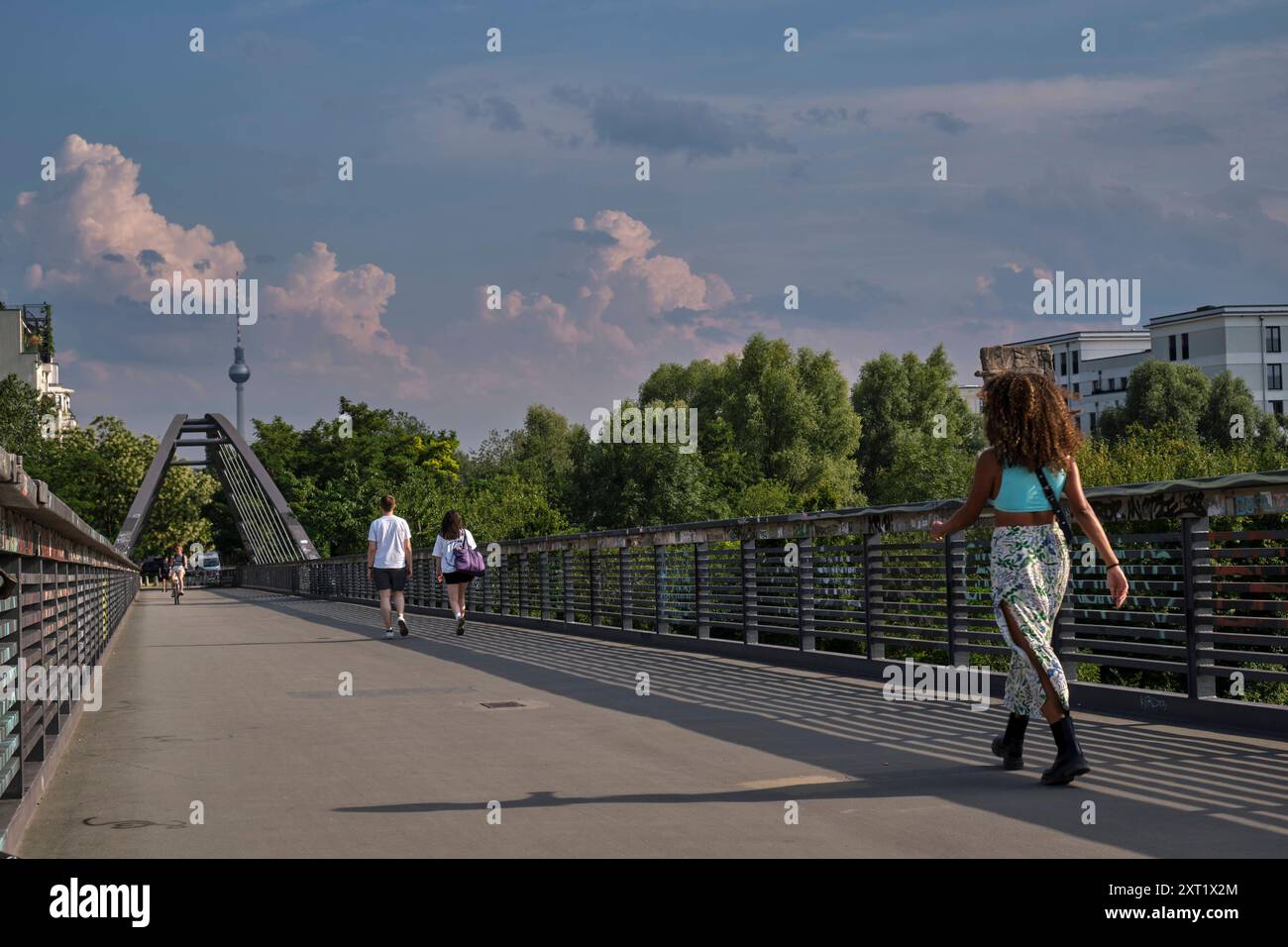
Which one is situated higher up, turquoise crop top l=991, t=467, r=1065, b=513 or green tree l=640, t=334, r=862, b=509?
green tree l=640, t=334, r=862, b=509

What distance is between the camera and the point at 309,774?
7336 mm

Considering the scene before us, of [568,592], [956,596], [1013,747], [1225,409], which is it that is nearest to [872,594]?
[956,596]

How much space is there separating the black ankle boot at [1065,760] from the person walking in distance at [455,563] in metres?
13.6

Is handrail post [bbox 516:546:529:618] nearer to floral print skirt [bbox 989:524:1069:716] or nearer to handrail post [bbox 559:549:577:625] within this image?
handrail post [bbox 559:549:577:625]

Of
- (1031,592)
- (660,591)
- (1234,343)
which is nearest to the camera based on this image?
(1031,592)

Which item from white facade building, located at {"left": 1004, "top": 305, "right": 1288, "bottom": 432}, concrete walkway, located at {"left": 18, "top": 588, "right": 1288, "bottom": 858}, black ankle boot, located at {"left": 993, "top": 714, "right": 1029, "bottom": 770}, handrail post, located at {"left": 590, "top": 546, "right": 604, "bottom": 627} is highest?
white facade building, located at {"left": 1004, "top": 305, "right": 1288, "bottom": 432}

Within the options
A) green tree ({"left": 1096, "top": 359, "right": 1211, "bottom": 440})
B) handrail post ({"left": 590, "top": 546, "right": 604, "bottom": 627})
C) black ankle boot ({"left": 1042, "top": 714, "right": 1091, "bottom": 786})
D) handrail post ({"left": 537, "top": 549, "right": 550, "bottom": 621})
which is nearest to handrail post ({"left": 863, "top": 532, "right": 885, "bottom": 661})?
black ankle boot ({"left": 1042, "top": 714, "right": 1091, "bottom": 786})

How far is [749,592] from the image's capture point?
48.5 ft

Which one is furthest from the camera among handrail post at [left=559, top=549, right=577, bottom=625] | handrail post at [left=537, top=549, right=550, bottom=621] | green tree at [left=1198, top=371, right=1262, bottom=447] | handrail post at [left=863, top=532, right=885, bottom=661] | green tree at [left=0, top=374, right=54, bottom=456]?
green tree at [left=1198, top=371, right=1262, bottom=447]

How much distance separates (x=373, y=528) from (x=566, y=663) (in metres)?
6.71

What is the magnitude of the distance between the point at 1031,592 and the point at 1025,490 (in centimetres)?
47

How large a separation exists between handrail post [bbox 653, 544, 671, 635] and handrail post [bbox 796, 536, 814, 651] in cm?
324

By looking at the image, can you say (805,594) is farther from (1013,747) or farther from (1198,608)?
(1013,747)

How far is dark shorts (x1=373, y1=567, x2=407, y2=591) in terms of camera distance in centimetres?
1980
